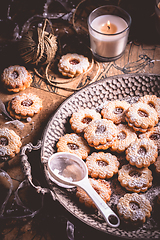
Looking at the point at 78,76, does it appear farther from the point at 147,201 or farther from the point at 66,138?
the point at 147,201

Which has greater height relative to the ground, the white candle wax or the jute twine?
the white candle wax

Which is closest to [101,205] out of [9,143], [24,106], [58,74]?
[9,143]

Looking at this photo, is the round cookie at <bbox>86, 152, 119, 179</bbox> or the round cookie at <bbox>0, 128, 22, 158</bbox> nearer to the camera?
the round cookie at <bbox>86, 152, 119, 179</bbox>

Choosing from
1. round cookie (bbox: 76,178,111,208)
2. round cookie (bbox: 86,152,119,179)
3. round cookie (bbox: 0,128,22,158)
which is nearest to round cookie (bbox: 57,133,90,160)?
round cookie (bbox: 86,152,119,179)

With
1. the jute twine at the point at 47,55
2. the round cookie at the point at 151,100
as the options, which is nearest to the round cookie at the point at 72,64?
the jute twine at the point at 47,55

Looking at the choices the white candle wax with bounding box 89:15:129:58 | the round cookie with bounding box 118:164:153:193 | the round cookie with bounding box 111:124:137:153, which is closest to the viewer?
the round cookie with bounding box 118:164:153:193

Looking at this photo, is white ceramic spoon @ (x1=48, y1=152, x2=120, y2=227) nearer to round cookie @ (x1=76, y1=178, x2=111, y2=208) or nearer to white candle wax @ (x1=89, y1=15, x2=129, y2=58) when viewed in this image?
round cookie @ (x1=76, y1=178, x2=111, y2=208)

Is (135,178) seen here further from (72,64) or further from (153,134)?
(72,64)
